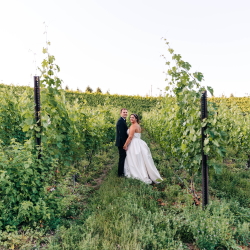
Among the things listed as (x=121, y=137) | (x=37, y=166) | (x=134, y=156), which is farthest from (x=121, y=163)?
(x=37, y=166)

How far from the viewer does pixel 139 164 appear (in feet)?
18.9

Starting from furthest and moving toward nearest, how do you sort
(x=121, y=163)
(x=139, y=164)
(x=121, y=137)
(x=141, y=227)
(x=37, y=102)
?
(x=121, y=137)
(x=121, y=163)
(x=139, y=164)
(x=37, y=102)
(x=141, y=227)

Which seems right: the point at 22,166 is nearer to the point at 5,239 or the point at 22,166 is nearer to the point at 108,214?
the point at 5,239

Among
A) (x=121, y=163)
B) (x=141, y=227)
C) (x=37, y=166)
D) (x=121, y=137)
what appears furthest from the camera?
(x=121, y=137)

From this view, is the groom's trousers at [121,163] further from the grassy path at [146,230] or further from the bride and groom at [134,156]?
Result: the grassy path at [146,230]

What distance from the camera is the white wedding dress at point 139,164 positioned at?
5.68 m

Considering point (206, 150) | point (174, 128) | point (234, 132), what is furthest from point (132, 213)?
point (234, 132)

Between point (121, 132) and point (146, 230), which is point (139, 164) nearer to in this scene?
point (121, 132)

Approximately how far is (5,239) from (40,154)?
4.02 feet

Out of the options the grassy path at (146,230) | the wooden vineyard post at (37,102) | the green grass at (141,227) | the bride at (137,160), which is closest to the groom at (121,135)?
the bride at (137,160)

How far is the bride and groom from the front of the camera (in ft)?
18.7

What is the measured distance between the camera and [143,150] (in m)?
5.82

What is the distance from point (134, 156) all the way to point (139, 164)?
0.23m

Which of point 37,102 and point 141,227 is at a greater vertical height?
point 37,102
